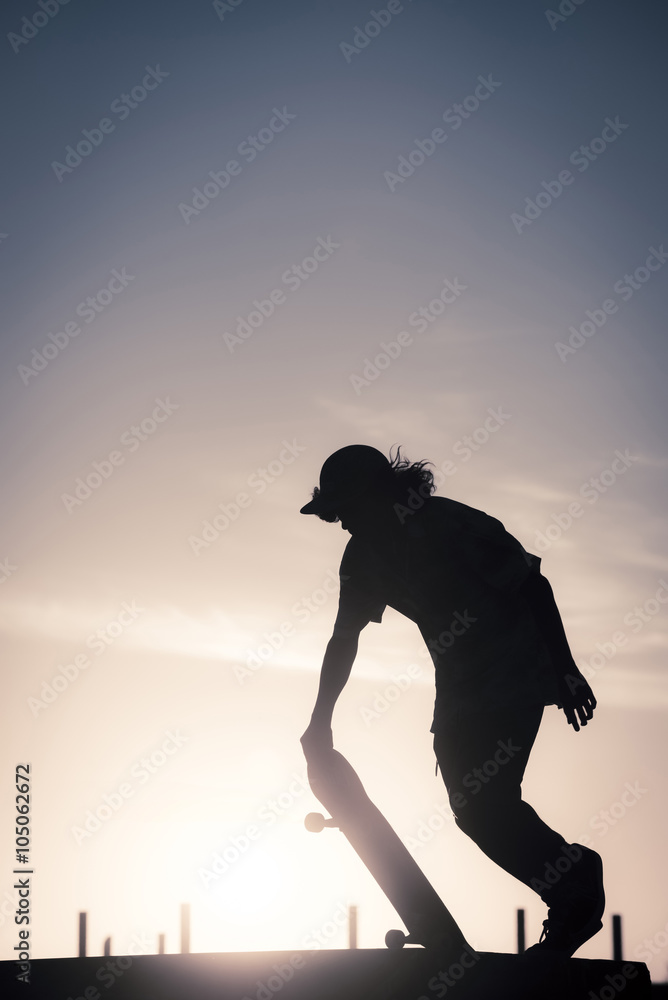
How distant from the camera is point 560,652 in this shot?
7.06 metres

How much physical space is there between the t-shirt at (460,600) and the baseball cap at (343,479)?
0.31 meters

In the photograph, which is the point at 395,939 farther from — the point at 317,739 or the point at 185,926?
the point at 185,926

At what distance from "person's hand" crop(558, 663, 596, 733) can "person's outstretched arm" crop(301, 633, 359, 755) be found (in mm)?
1317

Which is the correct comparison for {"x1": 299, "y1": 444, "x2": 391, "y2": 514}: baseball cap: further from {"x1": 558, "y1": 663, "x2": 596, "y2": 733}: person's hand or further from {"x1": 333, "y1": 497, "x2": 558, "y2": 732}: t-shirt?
{"x1": 558, "y1": 663, "x2": 596, "y2": 733}: person's hand

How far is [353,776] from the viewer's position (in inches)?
276

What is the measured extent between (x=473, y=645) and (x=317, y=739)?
3.65 ft

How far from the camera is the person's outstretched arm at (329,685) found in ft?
23.2

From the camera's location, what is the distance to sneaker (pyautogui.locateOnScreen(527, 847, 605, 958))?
6.53 metres

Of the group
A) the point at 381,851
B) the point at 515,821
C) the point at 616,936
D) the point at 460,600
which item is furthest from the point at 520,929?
the point at 460,600

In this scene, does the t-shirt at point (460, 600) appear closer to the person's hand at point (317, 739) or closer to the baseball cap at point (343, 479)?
the baseball cap at point (343, 479)

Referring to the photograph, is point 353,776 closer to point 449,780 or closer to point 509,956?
point 449,780

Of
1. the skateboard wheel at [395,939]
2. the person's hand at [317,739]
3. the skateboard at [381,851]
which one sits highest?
the person's hand at [317,739]

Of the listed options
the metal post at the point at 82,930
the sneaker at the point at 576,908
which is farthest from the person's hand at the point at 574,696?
the metal post at the point at 82,930

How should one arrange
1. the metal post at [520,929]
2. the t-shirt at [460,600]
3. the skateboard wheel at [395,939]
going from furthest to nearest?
the metal post at [520,929]
the t-shirt at [460,600]
the skateboard wheel at [395,939]
